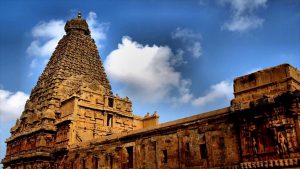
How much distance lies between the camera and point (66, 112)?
3897cm

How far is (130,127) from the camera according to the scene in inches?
1698

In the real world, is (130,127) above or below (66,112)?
below

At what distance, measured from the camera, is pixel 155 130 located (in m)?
25.6

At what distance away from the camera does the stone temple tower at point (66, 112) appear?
3719cm

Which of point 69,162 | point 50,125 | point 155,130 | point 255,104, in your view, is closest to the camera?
point 255,104

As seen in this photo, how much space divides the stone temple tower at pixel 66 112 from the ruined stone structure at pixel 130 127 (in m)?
0.12

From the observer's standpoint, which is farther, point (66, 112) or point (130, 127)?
point (130, 127)

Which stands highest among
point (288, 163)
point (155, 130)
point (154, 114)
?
point (154, 114)

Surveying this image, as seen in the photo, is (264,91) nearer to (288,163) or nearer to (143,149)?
(288,163)

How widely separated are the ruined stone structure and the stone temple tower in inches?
4.7

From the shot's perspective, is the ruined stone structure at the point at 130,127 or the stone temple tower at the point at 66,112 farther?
the stone temple tower at the point at 66,112

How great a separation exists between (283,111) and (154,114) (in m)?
26.0

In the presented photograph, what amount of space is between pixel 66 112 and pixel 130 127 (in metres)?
8.77

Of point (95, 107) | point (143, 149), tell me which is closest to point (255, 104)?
point (143, 149)
